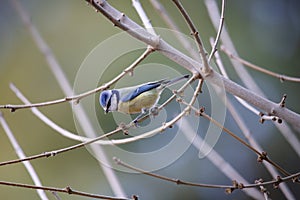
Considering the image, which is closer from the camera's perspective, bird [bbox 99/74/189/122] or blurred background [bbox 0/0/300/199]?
bird [bbox 99/74/189/122]

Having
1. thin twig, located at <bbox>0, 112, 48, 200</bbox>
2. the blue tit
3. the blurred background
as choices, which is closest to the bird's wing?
the blue tit

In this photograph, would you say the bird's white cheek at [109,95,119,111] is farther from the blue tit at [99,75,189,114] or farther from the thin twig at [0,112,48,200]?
the thin twig at [0,112,48,200]

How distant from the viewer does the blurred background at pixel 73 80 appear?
2.86m

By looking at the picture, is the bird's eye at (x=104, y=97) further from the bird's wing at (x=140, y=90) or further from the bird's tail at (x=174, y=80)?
the bird's tail at (x=174, y=80)

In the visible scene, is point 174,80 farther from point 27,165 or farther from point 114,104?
point 27,165

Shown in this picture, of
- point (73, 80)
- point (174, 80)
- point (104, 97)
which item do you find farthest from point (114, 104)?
point (73, 80)

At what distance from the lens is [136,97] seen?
1.11 meters

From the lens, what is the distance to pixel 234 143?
2945 mm

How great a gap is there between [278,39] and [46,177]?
63.7 inches

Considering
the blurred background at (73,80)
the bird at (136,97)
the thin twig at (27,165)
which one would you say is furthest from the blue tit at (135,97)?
the blurred background at (73,80)

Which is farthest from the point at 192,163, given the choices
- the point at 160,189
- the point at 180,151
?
the point at 180,151

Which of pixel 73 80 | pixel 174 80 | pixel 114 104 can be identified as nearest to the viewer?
pixel 174 80

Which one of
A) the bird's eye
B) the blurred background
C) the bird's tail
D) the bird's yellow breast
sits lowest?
the bird's tail

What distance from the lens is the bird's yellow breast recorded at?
3.55 ft
